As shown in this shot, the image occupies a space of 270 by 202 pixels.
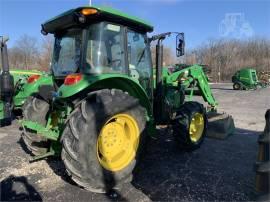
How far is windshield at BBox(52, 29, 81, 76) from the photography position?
4.32 metres

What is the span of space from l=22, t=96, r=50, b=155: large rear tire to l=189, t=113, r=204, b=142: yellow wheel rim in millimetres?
2671

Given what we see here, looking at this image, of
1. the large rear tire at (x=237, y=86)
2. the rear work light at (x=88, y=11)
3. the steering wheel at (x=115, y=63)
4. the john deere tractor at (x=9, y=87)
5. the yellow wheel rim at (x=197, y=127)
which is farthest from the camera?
the large rear tire at (x=237, y=86)

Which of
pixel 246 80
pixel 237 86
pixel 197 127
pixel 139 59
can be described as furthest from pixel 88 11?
pixel 237 86

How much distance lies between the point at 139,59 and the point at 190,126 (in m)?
1.61

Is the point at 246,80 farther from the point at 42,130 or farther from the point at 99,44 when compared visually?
the point at 42,130

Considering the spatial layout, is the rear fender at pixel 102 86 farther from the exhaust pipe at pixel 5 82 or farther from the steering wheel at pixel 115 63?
the exhaust pipe at pixel 5 82

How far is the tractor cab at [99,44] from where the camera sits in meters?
4.04

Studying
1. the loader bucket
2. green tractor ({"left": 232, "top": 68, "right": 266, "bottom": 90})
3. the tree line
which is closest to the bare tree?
the tree line

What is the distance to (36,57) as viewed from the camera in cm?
4041

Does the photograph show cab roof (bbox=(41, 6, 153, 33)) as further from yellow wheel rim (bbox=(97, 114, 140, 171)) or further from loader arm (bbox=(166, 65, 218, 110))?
loader arm (bbox=(166, 65, 218, 110))

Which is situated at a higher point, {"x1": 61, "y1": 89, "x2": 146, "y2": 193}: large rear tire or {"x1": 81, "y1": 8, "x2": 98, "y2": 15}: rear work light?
{"x1": 81, "y1": 8, "x2": 98, "y2": 15}: rear work light

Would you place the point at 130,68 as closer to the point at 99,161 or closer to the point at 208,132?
the point at 99,161

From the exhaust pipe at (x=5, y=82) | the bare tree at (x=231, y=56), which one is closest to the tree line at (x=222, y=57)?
the bare tree at (x=231, y=56)

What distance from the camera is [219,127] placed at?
652 cm
